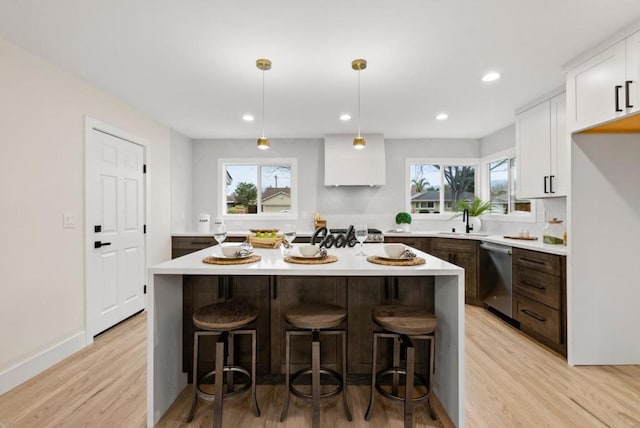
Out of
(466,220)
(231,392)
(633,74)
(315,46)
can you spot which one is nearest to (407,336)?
(231,392)

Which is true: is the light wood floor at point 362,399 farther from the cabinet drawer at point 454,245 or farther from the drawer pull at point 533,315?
the cabinet drawer at point 454,245

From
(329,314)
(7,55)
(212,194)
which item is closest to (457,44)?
(329,314)

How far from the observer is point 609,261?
246cm

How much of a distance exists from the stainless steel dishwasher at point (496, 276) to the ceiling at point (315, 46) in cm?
168

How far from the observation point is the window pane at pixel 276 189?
5145mm

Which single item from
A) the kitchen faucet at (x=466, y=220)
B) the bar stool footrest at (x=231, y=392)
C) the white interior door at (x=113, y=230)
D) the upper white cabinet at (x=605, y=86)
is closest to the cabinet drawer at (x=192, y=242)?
the white interior door at (x=113, y=230)

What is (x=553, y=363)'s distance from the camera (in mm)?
2506

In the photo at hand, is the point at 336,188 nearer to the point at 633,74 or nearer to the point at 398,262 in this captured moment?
the point at 398,262

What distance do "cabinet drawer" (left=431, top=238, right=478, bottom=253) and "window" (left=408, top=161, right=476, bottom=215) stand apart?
830 millimetres

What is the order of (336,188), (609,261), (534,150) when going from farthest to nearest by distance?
(336,188), (534,150), (609,261)

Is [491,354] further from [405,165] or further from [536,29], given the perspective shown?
[405,165]

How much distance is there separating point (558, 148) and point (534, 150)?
32cm

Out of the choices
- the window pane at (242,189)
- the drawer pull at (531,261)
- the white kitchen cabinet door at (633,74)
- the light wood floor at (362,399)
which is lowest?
the light wood floor at (362,399)

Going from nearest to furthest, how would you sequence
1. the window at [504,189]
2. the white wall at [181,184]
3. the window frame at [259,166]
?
1. the window at [504,189]
2. the white wall at [181,184]
3. the window frame at [259,166]
